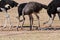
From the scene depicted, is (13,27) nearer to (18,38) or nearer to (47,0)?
(18,38)

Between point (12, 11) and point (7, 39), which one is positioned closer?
point (7, 39)

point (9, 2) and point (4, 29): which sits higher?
point (9, 2)

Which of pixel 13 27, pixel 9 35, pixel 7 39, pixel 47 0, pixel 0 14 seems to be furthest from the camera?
pixel 47 0

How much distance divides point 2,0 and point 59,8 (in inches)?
112

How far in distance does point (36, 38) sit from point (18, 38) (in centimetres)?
72

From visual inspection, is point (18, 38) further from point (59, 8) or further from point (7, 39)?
point (59, 8)

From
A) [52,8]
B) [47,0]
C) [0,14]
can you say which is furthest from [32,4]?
[47,0]

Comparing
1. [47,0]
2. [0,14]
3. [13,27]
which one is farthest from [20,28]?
[47,0]

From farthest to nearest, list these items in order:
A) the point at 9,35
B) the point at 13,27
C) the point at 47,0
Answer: the point at 47,0, the point at 13,27, the point at 9,35

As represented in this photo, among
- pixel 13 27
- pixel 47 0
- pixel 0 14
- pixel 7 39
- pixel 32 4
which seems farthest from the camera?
pixel 47 0

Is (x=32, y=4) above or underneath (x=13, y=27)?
above

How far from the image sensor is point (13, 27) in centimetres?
1578

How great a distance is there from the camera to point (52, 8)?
14992mm

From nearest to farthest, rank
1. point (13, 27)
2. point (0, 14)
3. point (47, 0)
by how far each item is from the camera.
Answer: point (13, 27) → point (0, 14) → point (47, 0)
